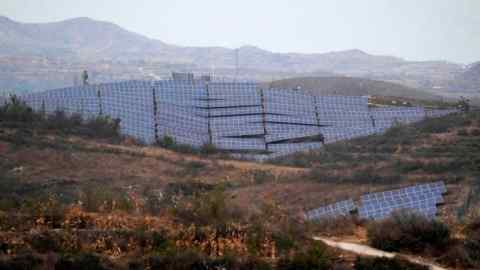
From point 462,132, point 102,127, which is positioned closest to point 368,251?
point 462,132

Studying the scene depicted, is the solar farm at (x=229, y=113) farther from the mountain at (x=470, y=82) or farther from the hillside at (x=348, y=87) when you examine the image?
the mountain at (x=470, y=82)

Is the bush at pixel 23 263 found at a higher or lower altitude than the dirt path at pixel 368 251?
higher

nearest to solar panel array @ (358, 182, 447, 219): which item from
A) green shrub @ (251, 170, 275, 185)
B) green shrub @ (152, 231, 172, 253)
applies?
green shrub @ (251, 170, 275, 185)

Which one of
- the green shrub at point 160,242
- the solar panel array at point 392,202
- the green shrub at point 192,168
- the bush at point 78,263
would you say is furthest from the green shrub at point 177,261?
the green shrub at point 192,168

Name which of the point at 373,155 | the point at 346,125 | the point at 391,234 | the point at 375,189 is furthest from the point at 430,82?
the point at 391,234

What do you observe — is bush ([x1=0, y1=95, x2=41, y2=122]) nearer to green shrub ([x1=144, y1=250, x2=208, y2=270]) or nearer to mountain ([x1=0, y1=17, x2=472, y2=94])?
green shrub ([x1=144, y1=250, x2=208, y2=270])

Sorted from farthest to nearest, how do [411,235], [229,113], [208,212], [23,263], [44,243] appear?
[229,113] → [208,212] → [411,235] → [44,243] → [23,263]

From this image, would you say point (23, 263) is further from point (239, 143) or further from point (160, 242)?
point (239, 143)
